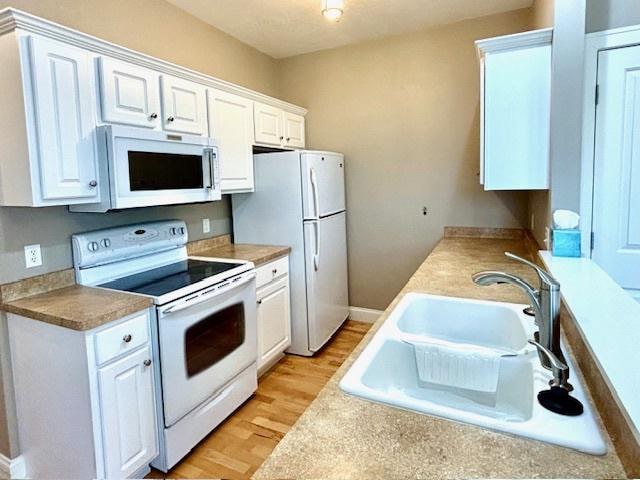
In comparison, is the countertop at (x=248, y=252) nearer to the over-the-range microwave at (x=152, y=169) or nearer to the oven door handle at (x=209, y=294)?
the oven door handle at (x=209, y=294)

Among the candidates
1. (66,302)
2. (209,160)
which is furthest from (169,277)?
(209,160)

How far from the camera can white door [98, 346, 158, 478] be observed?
64.6 inches

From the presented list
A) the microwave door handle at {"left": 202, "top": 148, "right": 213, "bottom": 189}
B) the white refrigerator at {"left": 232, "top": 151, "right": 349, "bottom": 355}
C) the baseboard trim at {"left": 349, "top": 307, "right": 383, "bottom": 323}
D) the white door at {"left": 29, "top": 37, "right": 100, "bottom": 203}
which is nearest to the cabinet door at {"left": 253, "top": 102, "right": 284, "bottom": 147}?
the white refrigerator at {"left": 232, "top": 151, "right": 349, "bottom": 355}

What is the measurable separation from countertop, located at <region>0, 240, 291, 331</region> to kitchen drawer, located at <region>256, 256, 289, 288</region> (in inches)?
39.2

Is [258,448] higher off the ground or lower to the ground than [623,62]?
lower

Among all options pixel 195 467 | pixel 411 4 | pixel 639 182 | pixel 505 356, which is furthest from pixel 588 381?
pixel 411 4

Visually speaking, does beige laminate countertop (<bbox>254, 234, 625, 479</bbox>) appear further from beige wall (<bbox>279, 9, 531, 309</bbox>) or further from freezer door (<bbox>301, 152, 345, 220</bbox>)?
beige wall (<bbox>279, 9, 531, 309</bbox>)

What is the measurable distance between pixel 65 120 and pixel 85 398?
1.20m

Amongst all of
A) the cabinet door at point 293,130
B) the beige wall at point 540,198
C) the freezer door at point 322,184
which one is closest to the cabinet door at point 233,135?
the freezer door at point 322,184

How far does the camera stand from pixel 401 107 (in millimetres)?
3455

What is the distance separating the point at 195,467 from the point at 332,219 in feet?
6.80

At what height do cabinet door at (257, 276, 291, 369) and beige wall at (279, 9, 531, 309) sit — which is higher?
beige wall at (279, 9, 531, 309)

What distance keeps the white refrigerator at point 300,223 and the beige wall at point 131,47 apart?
28 centimetres

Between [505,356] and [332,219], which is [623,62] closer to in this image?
[505,356]
